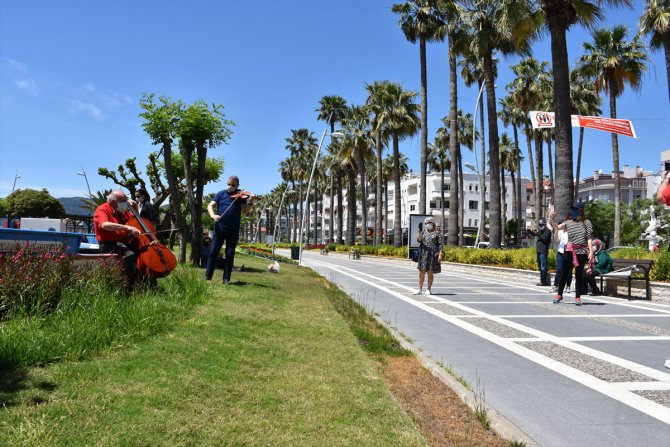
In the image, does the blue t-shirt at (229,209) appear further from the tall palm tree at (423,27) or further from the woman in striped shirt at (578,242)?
the tall palm tree at (423,27)

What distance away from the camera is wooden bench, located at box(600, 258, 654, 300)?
11.9m

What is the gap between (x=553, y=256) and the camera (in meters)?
16.6

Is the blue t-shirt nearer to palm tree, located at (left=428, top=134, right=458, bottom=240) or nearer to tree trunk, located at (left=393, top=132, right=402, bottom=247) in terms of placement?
tree trunk, located at (left=393, top=132, right=402, bottom=247)

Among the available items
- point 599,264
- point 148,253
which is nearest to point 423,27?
point 599,264

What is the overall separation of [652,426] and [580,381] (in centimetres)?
117

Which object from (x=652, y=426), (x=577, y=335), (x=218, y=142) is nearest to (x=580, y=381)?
(x=652, y=426)

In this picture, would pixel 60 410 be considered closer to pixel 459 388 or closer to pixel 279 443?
pixel 279 443

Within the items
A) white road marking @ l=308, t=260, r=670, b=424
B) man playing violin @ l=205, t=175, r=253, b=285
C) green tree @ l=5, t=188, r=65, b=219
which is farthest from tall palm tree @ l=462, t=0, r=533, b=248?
green tree @ l=5, t=188, r=65, b=219

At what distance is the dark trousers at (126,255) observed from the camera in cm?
625

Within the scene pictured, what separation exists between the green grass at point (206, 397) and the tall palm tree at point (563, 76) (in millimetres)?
14068

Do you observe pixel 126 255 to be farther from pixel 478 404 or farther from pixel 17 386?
pixel 478 404

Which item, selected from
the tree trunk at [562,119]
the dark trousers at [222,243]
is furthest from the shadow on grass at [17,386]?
the tree trunk at [562,119]

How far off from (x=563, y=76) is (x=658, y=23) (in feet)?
33.3

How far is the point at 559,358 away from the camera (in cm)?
567
